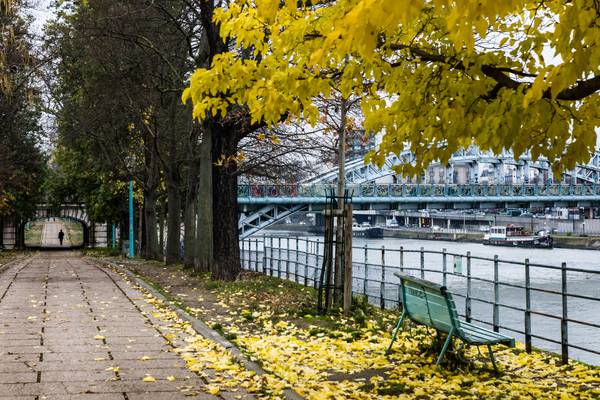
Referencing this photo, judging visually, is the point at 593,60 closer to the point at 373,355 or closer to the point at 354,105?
the point at 373,355

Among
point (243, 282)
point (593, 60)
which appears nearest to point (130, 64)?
point (243, 282)

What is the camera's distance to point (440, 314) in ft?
24.1

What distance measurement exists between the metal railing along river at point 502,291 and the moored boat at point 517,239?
832 inches

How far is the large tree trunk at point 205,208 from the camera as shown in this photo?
756 inches

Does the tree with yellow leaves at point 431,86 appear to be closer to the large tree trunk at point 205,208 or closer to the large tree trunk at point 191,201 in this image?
the large tree trunk at point 205,208

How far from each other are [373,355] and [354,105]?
23.6 feet

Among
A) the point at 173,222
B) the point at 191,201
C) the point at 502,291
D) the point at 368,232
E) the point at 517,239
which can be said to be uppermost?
the point at 191,201

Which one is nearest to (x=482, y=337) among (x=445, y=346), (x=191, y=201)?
(x=445, y=346)

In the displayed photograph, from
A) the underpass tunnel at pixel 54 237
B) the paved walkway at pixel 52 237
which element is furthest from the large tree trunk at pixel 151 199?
the paved walkway at pixel 52 237

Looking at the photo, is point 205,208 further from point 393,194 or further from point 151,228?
point 393,194

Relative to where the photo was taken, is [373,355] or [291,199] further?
[291,199]

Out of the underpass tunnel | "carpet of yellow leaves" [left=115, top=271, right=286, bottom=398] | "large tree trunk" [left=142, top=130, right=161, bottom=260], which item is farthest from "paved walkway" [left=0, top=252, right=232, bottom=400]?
the underpass tunnel

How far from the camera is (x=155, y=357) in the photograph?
783 centimetres

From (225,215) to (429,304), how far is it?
9408 millimetres
